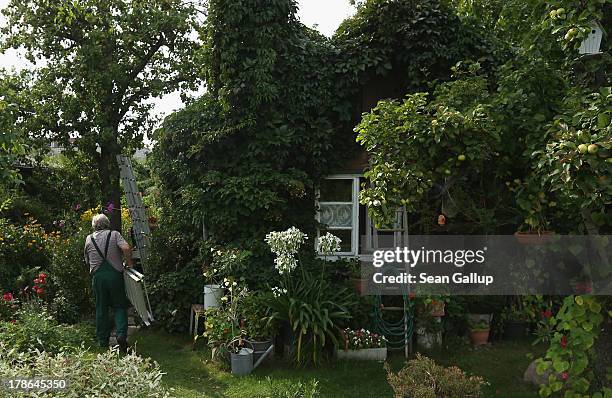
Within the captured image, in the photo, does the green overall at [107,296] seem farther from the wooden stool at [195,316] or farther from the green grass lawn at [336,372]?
the wooden stool at [195,316]

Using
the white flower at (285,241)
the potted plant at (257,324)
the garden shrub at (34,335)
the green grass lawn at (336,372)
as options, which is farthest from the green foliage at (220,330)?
the garden shrub at (34,335)

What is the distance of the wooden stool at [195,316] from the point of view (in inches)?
283

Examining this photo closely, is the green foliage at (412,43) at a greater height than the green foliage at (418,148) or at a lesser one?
greater

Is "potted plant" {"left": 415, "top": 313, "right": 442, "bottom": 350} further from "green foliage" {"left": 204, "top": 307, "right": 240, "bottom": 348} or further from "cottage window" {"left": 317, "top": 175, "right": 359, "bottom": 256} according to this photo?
"green foliage" {"left": 204, "top": 307, "right": 240, "bottom": 348}

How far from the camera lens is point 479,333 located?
7.01m

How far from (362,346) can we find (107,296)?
10.9ft

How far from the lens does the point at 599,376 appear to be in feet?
14.5

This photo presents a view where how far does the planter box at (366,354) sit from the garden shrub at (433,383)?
91.6 inches

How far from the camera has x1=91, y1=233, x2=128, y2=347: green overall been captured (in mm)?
6730

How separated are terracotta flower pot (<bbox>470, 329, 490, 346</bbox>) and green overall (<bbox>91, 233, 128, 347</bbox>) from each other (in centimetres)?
456

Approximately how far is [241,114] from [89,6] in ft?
20.9

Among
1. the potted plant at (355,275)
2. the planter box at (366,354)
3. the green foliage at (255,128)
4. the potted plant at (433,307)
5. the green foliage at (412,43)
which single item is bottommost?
the planter box at (366,354)

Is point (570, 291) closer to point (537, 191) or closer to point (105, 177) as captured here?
point (537, 191)

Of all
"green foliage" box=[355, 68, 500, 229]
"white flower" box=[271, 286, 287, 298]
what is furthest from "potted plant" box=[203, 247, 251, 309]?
"green foliage" box=[355, 68, 500, 229]
